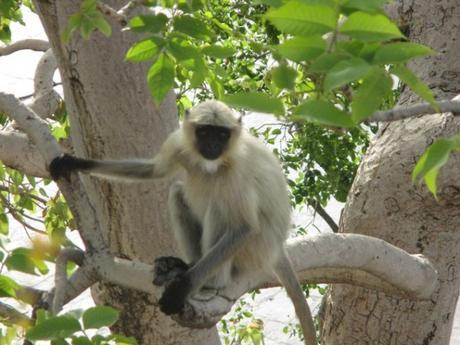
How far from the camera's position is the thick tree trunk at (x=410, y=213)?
3.76m

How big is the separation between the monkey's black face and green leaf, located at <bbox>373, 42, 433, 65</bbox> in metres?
1.85

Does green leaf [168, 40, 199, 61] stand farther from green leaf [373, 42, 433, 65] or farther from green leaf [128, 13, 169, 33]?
green leaf [373, 42, 433, 65]

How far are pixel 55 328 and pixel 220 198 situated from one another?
4.99 feet

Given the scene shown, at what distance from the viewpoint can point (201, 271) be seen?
119 inches

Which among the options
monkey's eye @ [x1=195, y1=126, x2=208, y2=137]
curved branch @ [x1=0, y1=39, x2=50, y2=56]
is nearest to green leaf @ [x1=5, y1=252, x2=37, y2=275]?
monkey's eye @ [x1=195, y1=126, x2=208, y2=137]

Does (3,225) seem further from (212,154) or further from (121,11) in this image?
(121,11)

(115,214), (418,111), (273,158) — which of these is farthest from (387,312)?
(418,111)

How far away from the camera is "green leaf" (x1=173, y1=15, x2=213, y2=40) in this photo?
1.99 m

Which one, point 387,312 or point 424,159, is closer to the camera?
point 424,159

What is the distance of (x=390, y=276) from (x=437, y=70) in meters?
1.07

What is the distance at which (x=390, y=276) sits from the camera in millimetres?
3465

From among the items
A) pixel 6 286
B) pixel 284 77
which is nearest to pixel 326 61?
pixel 284 77

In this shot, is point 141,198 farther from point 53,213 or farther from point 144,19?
point 144,19

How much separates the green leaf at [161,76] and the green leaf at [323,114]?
0.73 metres
